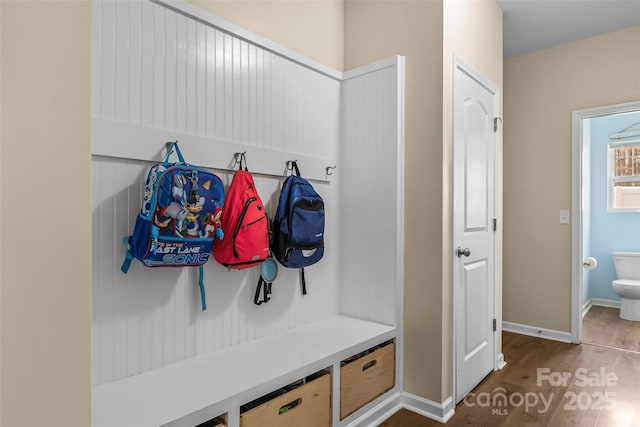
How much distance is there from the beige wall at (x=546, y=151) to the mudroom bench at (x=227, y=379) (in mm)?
2006

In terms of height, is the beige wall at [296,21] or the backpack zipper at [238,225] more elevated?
the beige wall at [296,21]

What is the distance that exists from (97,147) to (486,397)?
2368mm

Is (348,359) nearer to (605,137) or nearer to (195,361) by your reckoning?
(195,361)

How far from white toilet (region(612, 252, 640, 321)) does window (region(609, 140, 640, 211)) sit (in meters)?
0.55

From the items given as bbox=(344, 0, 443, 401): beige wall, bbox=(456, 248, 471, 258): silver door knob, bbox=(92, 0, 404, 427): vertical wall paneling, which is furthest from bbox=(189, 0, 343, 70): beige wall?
bbox=(456, 248, 471, 258): silver door knob

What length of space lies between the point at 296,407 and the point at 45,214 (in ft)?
4.13

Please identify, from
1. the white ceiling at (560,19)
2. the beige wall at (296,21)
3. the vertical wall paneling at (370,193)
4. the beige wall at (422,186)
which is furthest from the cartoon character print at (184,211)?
the white ceiling at (560,19)

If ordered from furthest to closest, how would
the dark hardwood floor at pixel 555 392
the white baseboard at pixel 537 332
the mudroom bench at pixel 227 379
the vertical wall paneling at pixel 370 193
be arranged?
the white baseboard at pixel 537 332, the vertical wall paneling at pixel 370 193, the dark hardwood floor at pixel 555 392, the mudroom bench at pixel 227 379

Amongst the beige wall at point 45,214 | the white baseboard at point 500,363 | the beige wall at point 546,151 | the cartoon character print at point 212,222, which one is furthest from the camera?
the beige wall at point 546,151

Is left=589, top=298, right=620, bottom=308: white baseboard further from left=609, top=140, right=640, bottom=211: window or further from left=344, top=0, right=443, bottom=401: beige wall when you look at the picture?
left=344, top=0, right=443, bottom=401: beige wall

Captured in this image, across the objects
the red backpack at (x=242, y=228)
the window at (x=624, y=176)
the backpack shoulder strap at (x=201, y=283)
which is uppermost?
the window at (x=624, y=176)

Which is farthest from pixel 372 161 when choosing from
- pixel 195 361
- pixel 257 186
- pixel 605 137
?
pixel 605 137

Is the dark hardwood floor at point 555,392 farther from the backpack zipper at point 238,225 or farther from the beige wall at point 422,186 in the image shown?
the backpack zipper at point 238,225

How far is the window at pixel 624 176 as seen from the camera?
13.9 ft
